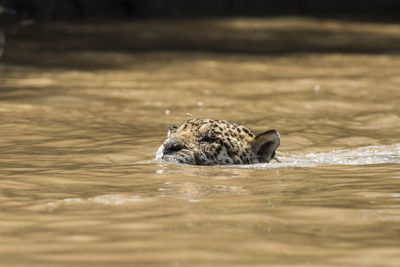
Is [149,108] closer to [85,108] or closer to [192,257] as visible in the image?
[85,108]

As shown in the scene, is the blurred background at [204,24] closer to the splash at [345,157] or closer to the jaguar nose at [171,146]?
the splash at [345,157]

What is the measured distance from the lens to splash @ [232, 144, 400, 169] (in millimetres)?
7624

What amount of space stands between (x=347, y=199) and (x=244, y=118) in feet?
17.9

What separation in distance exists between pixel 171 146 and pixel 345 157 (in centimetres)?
211

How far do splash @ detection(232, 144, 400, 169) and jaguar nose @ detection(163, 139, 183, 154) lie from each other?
486 millimetres

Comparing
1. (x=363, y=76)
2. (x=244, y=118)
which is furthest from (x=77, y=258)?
(x=363, y=76)

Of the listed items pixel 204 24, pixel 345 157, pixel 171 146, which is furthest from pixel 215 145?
pixel 204 24

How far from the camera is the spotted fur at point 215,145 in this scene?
6.93 metres

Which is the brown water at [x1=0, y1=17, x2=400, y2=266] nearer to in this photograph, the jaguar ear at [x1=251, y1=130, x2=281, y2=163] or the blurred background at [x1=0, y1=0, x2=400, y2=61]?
the jaguar ear at [x1=251, y1=130, x2=281, y2=163]

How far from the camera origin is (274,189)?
19.8 feet

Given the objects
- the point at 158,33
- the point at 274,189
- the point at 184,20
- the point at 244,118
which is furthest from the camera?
the point at 184,20

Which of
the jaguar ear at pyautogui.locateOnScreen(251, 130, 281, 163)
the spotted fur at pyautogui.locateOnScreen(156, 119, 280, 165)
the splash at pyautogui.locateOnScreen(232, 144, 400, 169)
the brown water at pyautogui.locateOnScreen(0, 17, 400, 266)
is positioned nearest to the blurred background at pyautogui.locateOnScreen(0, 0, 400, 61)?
the brown water at pyautogui.locateOnScreen(0, 17, 400, 266)

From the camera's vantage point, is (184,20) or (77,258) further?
(184,20)

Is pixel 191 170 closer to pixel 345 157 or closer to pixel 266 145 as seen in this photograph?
pixel 266 145
